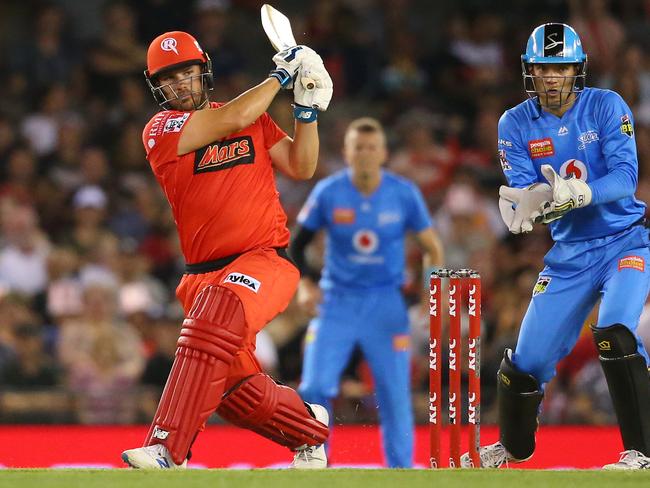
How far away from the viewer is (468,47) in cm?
1291

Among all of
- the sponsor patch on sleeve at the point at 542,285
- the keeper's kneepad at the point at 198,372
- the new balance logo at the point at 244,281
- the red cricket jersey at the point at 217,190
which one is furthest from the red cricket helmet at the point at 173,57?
the sponsor patch on sleeve at the point at 542,285

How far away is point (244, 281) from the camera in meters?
5.79

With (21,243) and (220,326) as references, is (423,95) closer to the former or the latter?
(21,243)

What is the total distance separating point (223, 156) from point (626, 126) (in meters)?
1.82

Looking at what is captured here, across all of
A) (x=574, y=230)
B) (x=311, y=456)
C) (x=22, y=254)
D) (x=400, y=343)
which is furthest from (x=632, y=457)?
(x=22, y=254)

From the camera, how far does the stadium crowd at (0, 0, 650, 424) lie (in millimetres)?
9984

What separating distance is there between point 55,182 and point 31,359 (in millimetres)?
2081

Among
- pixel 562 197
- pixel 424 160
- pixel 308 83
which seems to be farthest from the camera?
pixel 424 160

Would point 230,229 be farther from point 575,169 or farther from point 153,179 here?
point 153,179

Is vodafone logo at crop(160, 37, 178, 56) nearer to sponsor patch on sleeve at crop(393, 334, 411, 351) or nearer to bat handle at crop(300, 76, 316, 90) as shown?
bat handle at crop(300, 76, 316, 90)

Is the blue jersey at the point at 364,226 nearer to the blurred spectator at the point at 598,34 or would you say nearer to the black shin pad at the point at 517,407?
the black shin pad at the point at 517,407

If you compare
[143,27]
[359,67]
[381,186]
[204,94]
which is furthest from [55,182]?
[204,94]

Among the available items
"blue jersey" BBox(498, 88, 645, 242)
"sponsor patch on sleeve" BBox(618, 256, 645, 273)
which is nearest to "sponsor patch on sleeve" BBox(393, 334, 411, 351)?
"blue jersey" BBox(498, 88, 645, 242)

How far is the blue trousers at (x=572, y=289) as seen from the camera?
239 inches
